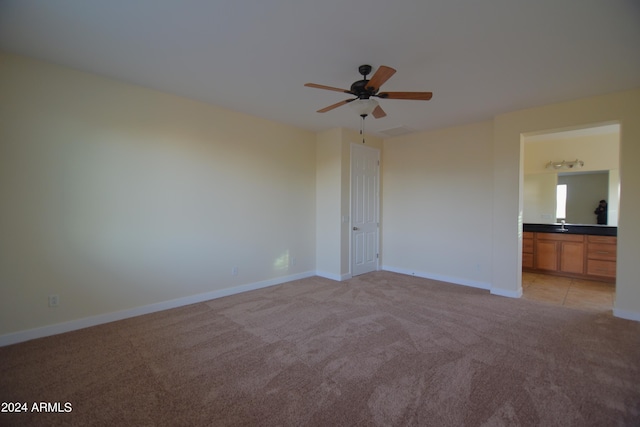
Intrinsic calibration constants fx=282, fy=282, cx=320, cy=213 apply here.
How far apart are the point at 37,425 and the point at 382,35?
3556 millimetres

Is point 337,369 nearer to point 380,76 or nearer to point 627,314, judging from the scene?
point 380,76

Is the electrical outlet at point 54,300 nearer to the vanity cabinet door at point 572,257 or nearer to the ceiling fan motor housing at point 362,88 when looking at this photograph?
the ceiling fan motor housing at point 362,88

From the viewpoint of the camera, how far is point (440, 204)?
16.8ft

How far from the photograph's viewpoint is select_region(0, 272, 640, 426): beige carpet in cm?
179

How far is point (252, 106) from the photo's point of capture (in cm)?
394

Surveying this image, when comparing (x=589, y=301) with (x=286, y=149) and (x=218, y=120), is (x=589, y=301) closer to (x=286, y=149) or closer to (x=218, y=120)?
(x=286, y=149)

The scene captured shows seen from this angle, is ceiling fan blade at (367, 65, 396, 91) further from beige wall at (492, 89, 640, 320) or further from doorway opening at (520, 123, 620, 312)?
doorway opening at (520, 123, 620, 312)

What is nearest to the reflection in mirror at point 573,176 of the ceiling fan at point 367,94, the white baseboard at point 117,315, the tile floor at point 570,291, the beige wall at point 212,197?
the tile floor at point 570,291

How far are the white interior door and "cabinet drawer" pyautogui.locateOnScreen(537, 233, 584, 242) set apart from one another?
315 cm

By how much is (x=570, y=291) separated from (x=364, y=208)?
346 cm

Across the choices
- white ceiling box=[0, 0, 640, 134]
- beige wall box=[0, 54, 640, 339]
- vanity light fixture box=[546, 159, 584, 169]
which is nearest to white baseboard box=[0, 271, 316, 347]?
beige wall box=[0, 54, 640, 339]

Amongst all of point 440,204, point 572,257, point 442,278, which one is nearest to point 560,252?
point 572,257

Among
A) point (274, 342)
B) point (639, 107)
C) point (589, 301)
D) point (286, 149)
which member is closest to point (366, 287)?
point (274, 342)

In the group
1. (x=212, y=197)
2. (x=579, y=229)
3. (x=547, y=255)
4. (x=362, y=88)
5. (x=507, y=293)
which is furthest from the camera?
(x=547, y=255)
